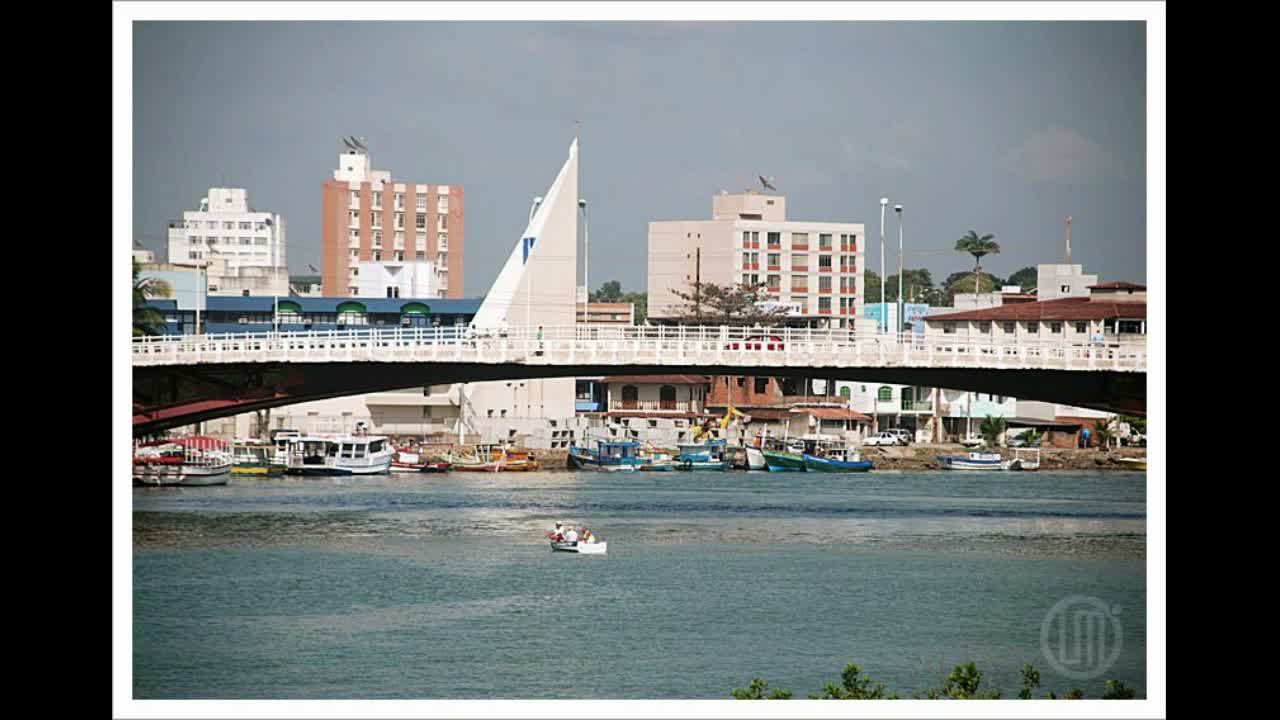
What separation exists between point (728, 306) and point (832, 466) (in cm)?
1677

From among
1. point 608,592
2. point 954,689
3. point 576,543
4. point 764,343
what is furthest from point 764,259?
point 954,689

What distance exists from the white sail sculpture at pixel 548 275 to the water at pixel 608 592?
17037mm

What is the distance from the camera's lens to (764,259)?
91.1 metres

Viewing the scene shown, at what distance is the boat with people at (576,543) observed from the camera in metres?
40.1

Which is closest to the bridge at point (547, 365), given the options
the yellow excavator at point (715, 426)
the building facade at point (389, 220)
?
the yellow excavator at point (715, 426)

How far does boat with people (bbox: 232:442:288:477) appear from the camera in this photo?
66500 millimetres

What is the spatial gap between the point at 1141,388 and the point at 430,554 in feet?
55.8

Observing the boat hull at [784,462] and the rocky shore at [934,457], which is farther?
the rocky shore at [934,457]

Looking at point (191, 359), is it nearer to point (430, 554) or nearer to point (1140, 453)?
point (430, 554)

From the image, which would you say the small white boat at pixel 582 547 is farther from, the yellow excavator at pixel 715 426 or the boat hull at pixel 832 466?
the yellow excavator at pixel 715 426

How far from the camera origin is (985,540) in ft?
140

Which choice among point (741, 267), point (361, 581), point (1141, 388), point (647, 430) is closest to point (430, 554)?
point (361, 581)

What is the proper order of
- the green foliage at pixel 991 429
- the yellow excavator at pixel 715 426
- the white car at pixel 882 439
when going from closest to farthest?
the yellow excavator at pixel 715 426 → the white car at pixel 882 439 → the green foliage at pixel 991 429
